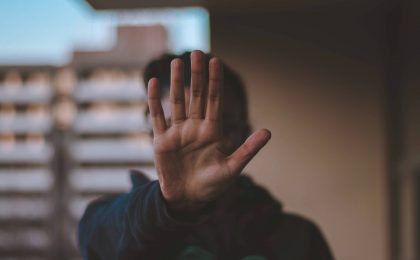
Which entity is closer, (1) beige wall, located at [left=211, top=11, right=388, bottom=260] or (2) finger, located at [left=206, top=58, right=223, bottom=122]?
(2) finger, located at [left=206, top=58, right=223, bottom=122]

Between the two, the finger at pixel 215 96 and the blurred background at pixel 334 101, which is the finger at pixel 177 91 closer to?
the finger at pixel 215 96

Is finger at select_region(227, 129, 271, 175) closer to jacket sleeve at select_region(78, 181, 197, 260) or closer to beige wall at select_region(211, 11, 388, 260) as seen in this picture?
jacket sleeve at select_region(78, 181, 197, 260)

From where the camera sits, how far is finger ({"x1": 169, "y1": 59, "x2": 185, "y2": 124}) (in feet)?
3.28

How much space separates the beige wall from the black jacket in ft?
3.14

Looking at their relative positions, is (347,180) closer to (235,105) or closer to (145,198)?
(235,105)

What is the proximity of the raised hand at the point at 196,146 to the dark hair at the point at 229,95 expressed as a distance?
302 mm

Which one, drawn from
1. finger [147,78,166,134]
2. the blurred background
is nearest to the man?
finger [147,78,166,134]

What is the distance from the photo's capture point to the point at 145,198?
1.09 metres

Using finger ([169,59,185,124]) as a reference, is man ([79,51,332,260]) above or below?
below

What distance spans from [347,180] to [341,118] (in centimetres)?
24

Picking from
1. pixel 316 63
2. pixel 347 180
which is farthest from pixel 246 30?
pixel 347 180

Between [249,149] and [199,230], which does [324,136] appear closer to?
[199,230]

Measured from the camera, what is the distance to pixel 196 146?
1047 millimetres

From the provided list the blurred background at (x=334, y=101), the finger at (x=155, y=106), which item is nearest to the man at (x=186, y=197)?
the finger at (x=155, y=106)
